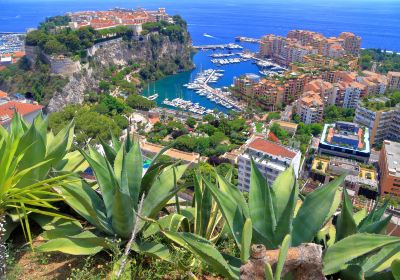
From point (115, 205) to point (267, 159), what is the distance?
1073 cm

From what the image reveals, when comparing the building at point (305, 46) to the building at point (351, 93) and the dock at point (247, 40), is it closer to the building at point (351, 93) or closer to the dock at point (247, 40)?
the dock at point (247, 40)

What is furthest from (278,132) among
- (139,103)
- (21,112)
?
(21,112)

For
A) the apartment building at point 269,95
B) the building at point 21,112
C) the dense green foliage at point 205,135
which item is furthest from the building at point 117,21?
the building at point 21,112

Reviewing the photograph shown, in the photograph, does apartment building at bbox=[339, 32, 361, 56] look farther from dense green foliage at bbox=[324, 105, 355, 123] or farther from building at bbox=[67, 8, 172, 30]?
→ building at bbox=[67, 8, 172, 30]

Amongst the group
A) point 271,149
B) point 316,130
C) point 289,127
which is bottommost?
point 316,130

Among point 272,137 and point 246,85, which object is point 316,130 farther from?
point 246,85

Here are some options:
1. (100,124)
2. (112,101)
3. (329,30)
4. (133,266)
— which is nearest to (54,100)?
(112,101)

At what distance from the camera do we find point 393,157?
16.0 metres

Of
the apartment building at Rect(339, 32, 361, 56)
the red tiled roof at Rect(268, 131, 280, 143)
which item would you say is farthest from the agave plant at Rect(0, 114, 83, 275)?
the apartment building at Rect(339, 32, 361, 56)

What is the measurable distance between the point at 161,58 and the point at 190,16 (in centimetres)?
4884

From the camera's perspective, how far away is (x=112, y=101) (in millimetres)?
22844

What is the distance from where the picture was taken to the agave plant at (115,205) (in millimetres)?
2041

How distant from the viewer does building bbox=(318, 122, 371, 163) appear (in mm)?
17525

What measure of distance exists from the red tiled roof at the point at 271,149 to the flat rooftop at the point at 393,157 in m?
4.81
